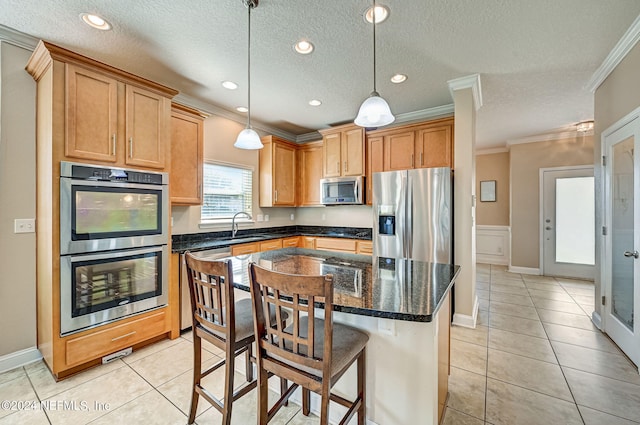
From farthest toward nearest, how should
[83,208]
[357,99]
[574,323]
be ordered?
[357,99] < [574,323] < [83,208]

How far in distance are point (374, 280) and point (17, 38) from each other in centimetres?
339

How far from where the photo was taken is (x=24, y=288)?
2.23 metres

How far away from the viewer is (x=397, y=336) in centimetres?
142

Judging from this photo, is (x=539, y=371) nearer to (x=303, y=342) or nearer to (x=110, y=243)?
(x=303, y=342)

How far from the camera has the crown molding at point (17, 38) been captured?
2120 millimetres

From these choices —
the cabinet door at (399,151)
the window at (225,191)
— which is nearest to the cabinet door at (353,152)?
the cabinet door at (399,151)

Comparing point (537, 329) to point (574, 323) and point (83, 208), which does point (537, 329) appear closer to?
point (574, 323)

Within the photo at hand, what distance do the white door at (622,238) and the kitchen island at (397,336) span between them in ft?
6.47

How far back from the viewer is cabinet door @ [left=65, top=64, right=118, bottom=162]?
6.84ft

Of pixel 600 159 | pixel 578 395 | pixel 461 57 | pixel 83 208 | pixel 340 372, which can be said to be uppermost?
pixel 461 57

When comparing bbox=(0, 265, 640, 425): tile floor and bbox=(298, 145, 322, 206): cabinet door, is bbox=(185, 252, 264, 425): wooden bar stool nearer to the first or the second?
bbox=(0, 265, 640, 425): tile floor

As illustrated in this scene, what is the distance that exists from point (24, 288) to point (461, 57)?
431 cm

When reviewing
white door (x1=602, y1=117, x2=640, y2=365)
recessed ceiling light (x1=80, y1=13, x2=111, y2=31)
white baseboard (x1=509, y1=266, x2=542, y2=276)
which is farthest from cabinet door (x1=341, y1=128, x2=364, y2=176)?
white baseboard (x1=509, y1=266, x2=542, y2=276)

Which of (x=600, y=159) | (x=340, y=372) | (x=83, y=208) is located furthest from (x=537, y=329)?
(x=83, y=208)
